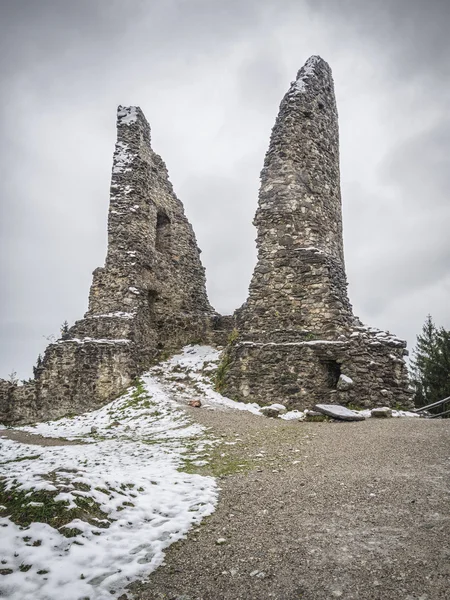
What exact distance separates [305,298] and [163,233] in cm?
896

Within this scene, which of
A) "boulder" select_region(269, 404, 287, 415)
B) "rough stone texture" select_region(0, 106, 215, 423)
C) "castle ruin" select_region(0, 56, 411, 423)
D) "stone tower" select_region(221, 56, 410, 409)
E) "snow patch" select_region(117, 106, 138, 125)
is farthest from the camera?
"snow patch" select_region(117, 106, 138, 125)

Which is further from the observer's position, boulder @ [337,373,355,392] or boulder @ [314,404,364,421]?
boulder @ [337,373,355,392]

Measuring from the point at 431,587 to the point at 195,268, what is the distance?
55.1 ft

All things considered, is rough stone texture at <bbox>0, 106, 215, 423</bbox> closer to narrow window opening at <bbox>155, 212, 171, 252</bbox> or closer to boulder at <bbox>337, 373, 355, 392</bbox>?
narrow window opening at <bbox>155, 212, 171, 252</bbox>

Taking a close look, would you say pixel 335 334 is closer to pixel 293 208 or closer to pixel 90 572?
pixel 293 208

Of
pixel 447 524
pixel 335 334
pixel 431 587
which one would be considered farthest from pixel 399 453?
pixel 335 334

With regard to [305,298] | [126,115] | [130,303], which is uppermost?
[126,115]

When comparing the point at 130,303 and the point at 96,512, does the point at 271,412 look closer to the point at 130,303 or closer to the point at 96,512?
the point at 96,512

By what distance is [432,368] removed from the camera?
956 inches

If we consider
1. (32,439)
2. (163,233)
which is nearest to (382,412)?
(32,439)

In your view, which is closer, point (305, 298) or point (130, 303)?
point (305, 298)

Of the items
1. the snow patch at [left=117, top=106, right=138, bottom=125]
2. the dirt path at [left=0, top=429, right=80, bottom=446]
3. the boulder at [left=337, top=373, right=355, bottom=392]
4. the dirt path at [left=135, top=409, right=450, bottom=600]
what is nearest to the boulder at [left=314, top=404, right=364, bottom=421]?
the boulder at [left=337, top=373, right=355, bottom=392]

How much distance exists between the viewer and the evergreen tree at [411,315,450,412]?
913 inches

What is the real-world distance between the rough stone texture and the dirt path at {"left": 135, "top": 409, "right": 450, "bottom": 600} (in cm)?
782
